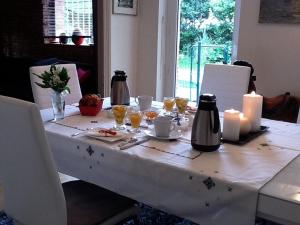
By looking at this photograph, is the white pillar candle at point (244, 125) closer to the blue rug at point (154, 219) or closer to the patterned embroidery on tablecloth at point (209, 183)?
the patterned embroidery on tablecloth at point (209, 183)

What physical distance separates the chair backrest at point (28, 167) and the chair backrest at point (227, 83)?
1518 mm

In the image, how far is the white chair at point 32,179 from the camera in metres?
1.21

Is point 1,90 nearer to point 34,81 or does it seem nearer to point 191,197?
Result: point 34,81

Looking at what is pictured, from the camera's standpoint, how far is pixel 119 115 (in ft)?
5.82

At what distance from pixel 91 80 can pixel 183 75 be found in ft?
3.39

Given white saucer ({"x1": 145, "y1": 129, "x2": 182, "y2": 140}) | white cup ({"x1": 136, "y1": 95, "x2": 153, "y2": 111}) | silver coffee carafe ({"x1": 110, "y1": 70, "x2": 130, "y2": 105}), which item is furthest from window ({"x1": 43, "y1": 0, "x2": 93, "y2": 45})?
white saucer ({"x1": 145, "y1": 129, "x2": 182, "y2": 140})

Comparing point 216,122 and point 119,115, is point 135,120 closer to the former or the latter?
point 119,115

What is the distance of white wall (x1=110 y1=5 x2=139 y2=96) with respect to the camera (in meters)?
3.91

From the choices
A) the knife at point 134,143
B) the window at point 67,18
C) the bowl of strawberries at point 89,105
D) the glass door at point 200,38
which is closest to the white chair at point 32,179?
the knife at point 134,143

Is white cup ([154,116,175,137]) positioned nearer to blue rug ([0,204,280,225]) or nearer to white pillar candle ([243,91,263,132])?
white pillar candle ([243,91,263,132])

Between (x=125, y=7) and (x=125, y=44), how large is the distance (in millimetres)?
382

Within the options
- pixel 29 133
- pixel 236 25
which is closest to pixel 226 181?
pixel 29 133

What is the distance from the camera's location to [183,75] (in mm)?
4066

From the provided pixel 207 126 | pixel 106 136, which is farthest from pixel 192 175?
pixel 106 136
